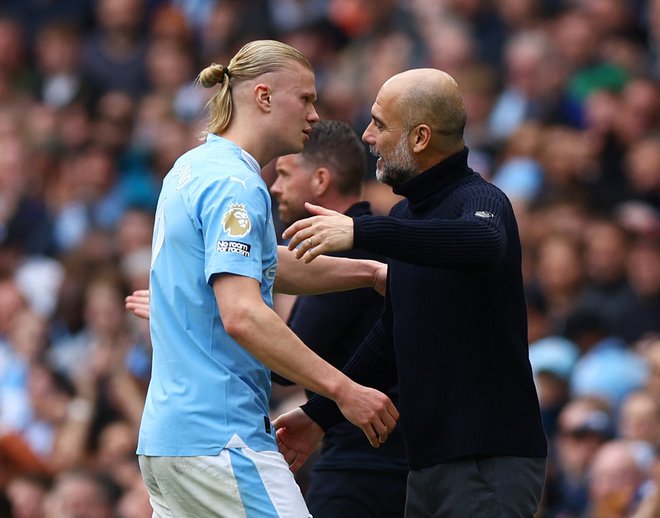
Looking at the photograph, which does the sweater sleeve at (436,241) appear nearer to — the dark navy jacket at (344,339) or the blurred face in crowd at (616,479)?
the dark navy jacket at (344,339)

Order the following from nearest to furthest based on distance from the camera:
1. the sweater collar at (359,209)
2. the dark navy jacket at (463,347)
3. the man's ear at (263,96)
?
the dark navy jacket at (463,347) < the man's ear at (263,96) < the sweater collar at (359,209)

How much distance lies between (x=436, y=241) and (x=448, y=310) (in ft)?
1.24

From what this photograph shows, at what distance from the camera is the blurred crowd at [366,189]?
8.36 meters

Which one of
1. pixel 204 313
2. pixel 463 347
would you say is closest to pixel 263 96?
pixel 204 313

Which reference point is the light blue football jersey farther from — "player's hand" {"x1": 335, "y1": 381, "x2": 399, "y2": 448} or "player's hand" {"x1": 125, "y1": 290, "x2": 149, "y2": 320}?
"player's hand" {"x1": 125, "y1": 290, "x2": 149, "y2": 320}

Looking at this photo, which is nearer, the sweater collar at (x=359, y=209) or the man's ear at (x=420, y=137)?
the man's ear at (x=420, y=137)

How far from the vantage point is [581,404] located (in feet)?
25.7

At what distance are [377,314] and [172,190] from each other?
4.53ft

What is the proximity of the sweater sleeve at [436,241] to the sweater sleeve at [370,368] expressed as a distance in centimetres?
77

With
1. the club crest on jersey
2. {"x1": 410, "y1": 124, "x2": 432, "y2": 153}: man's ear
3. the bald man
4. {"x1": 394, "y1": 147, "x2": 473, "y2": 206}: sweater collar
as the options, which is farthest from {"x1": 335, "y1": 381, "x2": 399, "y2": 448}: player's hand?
{"x1": 410, "y1": 124, "x2": 432, "y2": 153}: man's ear

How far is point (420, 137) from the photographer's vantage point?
4.64m

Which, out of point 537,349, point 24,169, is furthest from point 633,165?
point 24,169

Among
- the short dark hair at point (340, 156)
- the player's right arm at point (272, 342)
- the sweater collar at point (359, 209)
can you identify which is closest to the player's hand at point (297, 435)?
the player's right arm at point (272, 342)

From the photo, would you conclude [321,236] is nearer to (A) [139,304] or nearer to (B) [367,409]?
(B) [367,409]
